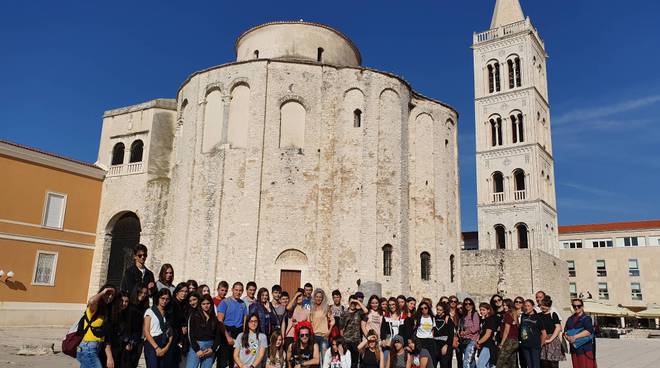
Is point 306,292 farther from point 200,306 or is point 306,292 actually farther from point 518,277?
point 518,277

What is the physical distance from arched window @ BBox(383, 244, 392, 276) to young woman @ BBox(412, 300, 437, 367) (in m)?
14.0

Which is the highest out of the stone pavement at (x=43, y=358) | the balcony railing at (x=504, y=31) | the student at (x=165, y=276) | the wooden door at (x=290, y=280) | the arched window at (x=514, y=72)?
the balcony railing at (x=504, y=31)

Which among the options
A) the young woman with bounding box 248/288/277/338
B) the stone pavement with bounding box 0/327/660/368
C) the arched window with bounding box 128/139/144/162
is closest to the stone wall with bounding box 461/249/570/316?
the stone pavement with bounding box 0/327/660/368

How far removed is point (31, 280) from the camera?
74.6 ft

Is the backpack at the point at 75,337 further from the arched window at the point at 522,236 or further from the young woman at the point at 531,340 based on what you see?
the arched window at the point at 522,236

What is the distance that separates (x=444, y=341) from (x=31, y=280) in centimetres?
2073

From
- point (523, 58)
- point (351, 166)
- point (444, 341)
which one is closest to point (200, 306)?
point (444, 341)

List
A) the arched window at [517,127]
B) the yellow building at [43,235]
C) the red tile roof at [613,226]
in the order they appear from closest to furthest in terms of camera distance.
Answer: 1. the yellow building at [43,235]
2. the arched window at [517,127]
3. the red tile roof at [613,226]

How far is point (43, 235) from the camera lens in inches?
930

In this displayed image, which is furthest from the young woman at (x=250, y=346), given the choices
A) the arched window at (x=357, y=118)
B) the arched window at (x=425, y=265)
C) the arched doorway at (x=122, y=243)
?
the arched doorway at (x=122, y=243)

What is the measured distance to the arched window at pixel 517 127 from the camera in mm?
43409

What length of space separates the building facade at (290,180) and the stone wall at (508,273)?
17.4ft

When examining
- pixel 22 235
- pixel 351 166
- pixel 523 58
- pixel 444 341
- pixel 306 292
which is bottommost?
pixel 444 341

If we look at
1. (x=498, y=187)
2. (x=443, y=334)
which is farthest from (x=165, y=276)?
(x=498, y=187)
